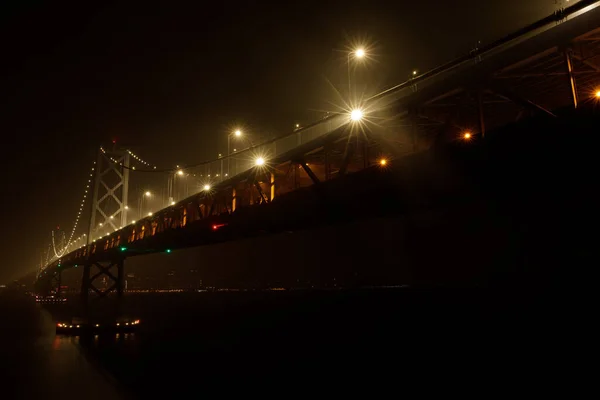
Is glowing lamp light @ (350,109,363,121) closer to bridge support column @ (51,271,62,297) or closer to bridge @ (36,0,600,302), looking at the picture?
bridge @ (36,0,600,302)

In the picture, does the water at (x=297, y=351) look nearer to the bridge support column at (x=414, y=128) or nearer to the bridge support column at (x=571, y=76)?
the bridge support column at (x=414, y=128)

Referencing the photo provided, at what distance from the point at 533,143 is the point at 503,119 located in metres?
4.59

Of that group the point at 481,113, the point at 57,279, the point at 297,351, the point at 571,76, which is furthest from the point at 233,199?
the point at 57,279

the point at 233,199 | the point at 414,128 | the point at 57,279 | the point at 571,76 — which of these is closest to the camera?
the point at 571,76

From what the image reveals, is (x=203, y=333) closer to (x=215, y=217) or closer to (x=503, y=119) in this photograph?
(x=215, y=217)

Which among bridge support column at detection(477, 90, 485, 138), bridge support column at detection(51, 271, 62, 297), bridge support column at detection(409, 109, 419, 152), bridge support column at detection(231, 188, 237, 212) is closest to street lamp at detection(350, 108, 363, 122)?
bridge support column at detection(409, 109, 419, 152)

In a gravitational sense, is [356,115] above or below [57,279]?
above

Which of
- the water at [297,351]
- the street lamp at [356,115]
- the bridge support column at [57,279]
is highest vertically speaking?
the street lamp at [356,115]

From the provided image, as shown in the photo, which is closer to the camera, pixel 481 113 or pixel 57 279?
pixel 481 113

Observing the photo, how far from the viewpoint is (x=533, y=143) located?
9828mm

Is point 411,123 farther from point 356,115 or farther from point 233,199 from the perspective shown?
point 233,199

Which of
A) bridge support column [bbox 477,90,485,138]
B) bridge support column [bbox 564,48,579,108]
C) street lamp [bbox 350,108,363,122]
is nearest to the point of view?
bridge support column [bbox 564,48,579,108]

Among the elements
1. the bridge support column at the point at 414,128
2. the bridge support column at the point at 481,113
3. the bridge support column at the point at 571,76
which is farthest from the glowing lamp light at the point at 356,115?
the bridge support column at the point at 571,76

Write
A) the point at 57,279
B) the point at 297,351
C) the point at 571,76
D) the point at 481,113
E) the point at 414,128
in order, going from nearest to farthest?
the point at 571,76 → the point at 481,113 → the point at 414,128 → the point at 297,351 → the point at 57,279
